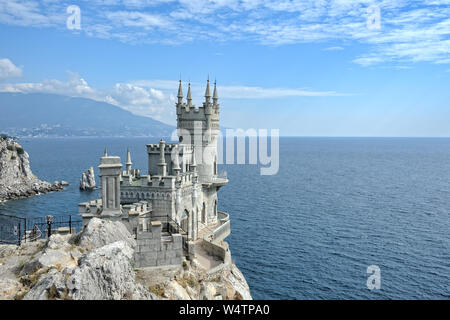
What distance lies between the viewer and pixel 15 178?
8894cm

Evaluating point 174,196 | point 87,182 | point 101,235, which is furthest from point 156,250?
point 87,182

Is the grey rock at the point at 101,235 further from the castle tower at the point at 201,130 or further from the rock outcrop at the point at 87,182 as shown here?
the rock outcrop at the point at 87,182

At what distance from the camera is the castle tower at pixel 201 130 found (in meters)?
41.0

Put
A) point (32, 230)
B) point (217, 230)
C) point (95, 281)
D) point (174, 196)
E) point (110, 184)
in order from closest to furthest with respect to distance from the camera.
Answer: point (95, 281), point (110, 184), point (32, 230), point (174, 196), point (217, 230)

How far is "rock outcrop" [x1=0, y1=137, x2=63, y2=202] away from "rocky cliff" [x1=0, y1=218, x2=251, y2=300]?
7389 centimetres

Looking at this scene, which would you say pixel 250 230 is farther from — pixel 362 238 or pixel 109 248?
pixel 109 248

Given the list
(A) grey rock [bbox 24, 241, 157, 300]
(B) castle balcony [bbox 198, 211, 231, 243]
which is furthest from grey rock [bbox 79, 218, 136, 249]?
(B) castle balcony [bbox 198, 211, 231, 243]

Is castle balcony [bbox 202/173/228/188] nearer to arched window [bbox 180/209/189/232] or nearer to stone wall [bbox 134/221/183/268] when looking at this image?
arched window [bbox 180/209/189/232]

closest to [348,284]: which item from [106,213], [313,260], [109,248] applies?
[313,260]

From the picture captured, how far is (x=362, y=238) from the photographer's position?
53250mm

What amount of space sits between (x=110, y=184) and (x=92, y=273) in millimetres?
9087

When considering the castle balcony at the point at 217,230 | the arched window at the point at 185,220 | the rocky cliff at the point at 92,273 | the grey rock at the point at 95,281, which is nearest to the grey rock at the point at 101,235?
the rocky cliff at the point at 92,273

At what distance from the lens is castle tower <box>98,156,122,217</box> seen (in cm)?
2061

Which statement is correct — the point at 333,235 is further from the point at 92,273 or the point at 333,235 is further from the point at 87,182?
the point at 87,182
